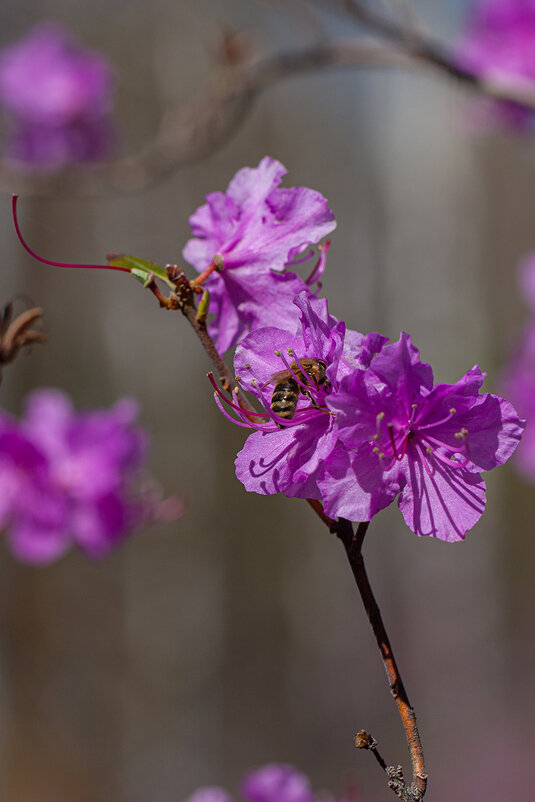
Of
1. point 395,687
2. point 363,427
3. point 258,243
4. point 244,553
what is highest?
point 244,553

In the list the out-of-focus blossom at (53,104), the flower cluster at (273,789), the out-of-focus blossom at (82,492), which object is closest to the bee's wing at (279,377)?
the flower cluster at (273,789)

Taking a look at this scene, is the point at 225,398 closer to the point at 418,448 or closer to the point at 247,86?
the point at 418,448

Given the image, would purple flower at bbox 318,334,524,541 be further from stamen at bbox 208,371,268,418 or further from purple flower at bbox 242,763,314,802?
purple flower at bbox 242,763,314,802

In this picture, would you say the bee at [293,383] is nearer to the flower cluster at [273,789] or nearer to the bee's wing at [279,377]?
the bee's wing at [279,377]

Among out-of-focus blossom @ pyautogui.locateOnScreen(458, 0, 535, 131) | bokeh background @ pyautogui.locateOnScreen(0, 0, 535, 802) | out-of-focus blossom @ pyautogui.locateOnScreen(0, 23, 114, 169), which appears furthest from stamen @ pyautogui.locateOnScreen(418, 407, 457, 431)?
bokeh background @ pyautogui.locateOnScreen(0, 0, 535, 802)

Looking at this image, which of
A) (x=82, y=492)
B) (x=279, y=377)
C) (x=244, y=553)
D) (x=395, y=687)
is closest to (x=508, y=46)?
(x=82, y=492)

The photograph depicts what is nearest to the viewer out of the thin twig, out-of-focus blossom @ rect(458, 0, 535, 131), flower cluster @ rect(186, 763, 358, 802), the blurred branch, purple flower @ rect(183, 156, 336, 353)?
the thin twig

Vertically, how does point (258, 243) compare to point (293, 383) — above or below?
above
